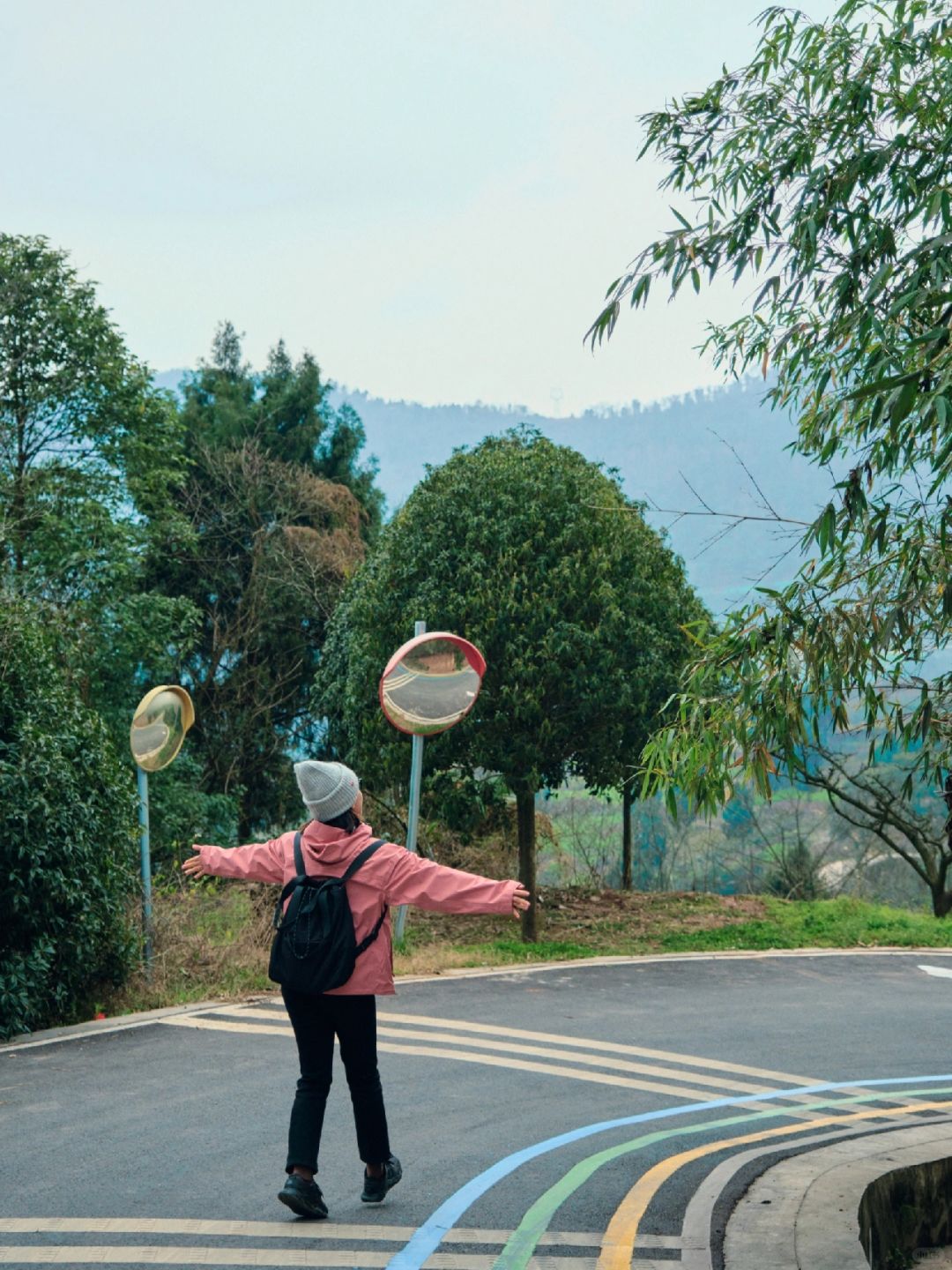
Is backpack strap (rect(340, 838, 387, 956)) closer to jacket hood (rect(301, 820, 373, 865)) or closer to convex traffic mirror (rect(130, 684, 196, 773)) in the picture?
jacket hood (rect(301, 820, 373, 865))

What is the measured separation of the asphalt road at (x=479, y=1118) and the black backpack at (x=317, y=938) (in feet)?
3.45

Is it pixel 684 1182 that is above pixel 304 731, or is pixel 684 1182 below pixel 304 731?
below

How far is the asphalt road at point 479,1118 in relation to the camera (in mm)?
5766

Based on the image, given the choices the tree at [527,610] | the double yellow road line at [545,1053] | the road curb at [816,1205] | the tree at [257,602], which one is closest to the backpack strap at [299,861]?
the road curb at [816,1205]

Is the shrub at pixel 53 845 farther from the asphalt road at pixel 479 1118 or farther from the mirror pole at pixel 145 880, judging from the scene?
the asphalt road at pixel 479 1118

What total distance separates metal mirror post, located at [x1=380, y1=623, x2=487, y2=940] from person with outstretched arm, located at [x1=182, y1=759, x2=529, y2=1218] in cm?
725

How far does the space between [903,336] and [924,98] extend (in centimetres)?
112

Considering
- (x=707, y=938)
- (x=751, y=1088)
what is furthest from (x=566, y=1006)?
(x=707, y=938)

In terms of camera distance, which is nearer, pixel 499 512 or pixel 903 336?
pixel 903 336

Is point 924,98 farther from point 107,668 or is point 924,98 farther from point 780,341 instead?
point 107,668

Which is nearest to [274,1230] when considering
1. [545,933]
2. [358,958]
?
[358,958]

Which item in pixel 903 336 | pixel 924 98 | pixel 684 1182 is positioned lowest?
pixel 684 1182

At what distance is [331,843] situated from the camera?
5.90 meters

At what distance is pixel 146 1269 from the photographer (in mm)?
5250
